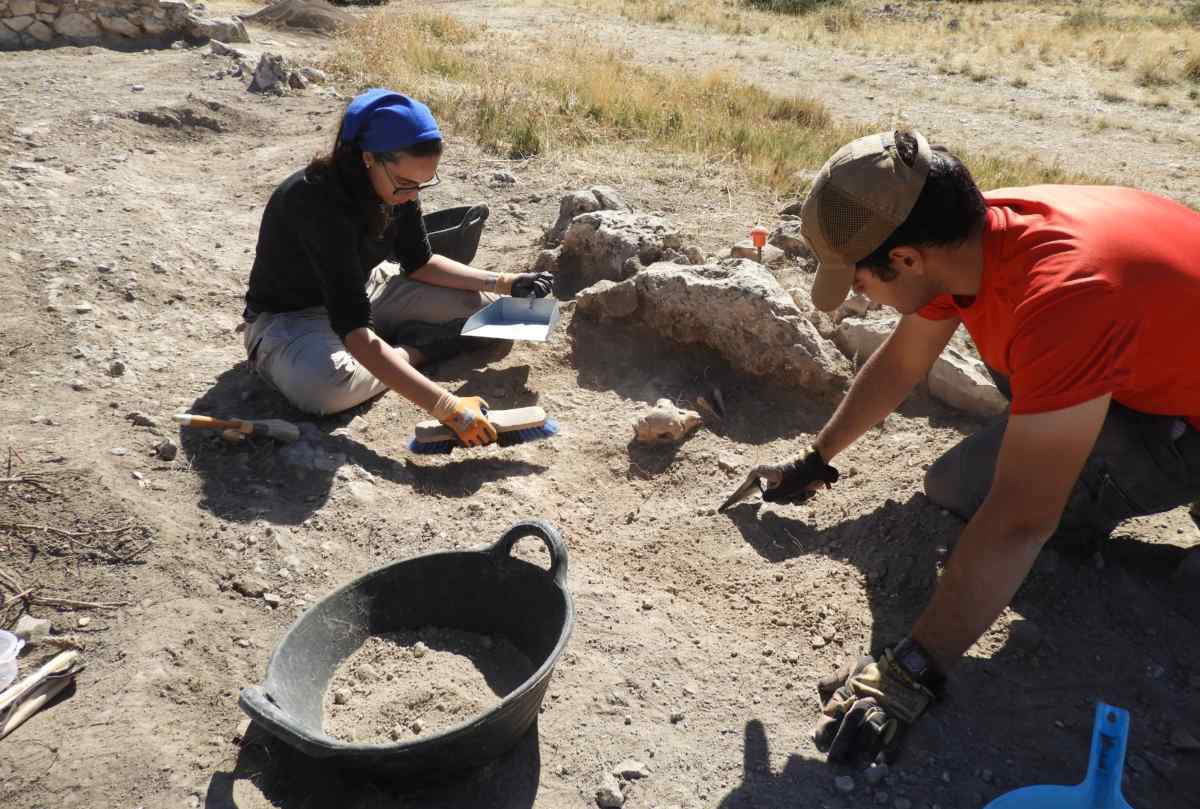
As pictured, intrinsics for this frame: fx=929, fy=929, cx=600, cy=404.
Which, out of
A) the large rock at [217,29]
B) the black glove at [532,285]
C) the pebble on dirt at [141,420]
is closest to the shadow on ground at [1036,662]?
the black glove at [532,285]

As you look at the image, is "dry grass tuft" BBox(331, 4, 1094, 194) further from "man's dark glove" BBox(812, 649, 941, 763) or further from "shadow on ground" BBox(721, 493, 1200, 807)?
"man's dark glove" BBox(812, 649, 941, 763)

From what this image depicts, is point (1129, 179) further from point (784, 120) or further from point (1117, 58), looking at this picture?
point (1117, 58)

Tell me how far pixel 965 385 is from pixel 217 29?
8.58 metres

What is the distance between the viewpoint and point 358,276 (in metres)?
3.22

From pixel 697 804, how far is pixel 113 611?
161 cm

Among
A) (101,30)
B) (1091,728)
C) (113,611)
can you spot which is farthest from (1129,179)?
(101,30)

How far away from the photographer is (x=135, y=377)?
356 cm

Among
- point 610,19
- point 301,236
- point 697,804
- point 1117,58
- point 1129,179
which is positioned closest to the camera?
point 697,804

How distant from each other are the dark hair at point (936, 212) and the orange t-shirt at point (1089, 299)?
7 cm

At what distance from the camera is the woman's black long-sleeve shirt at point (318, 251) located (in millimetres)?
3178

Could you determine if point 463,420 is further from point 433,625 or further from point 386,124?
point 386,124

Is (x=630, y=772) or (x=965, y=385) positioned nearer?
(x=630, y=772)

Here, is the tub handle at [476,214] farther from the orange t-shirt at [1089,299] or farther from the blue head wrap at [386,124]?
the orange t-shirt at [1089,299]

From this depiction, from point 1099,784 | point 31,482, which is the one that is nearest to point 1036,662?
point 1099,784
